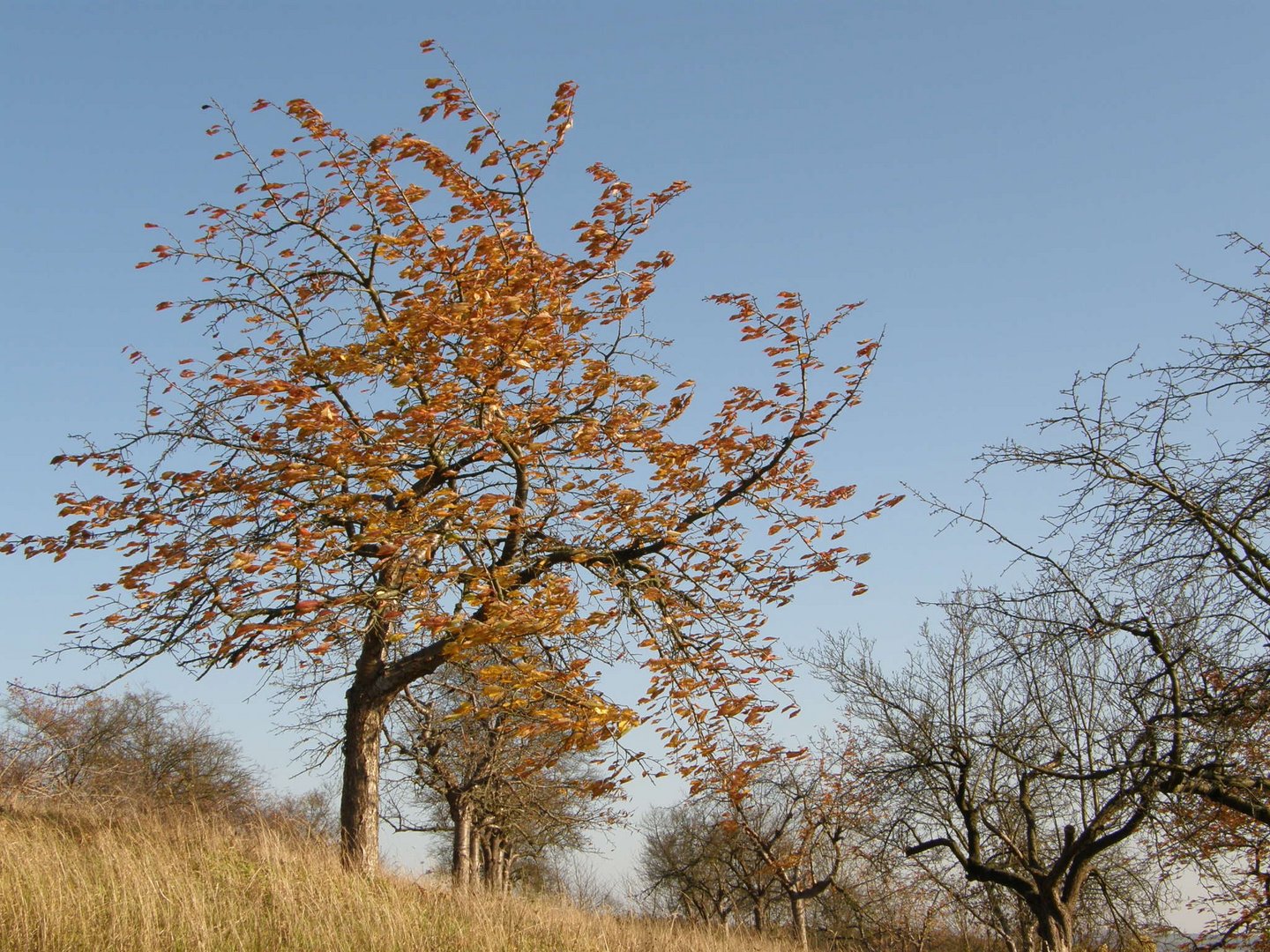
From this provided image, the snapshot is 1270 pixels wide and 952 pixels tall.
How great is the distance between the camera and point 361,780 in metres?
10.0

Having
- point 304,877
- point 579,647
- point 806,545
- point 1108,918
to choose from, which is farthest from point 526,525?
point 1108,918

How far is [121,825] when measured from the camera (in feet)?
30.6

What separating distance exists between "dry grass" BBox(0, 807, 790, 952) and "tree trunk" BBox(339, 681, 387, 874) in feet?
1.59

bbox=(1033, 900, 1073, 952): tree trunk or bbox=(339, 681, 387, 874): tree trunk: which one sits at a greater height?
bbox=(339, 681, 387, 874): tree trunk

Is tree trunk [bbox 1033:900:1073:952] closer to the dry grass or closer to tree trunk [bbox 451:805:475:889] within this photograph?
the dry grass

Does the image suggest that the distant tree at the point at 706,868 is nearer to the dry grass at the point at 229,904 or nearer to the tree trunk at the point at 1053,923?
the tree trunk at the point at 1053,923

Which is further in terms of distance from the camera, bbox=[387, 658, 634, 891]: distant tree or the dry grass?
bbox=[387, 658, 634, 891]: distant tree

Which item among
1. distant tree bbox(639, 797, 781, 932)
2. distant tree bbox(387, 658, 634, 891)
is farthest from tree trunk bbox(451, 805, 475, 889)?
distant tree bbox(639, 797, 781, 932)

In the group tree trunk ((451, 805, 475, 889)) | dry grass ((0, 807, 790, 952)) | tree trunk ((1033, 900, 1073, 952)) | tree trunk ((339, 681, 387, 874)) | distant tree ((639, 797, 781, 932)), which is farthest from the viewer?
distant tree ((639, 797, 781, 932))

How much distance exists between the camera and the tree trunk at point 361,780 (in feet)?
31.7

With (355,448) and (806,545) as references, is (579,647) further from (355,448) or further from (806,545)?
(355,448)

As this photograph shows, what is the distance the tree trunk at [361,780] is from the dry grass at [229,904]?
1.59ft

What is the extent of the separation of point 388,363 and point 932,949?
29.8 metres

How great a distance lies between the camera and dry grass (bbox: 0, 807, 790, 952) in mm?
6230
